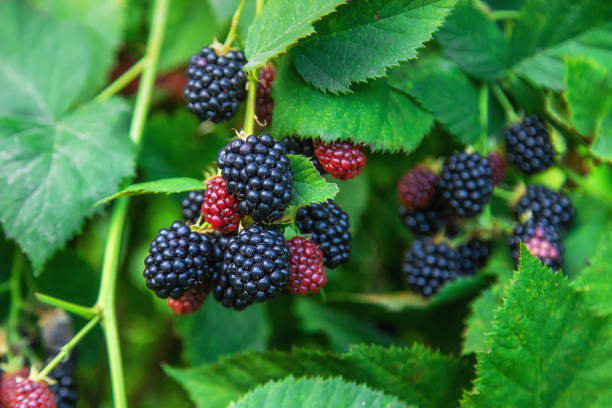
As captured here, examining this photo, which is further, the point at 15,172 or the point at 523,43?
the point at 523,43

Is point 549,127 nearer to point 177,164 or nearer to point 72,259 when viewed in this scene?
point 177,164

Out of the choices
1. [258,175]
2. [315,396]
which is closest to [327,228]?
[258,175]

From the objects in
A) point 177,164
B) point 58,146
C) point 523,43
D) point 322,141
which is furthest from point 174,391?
point 523,43

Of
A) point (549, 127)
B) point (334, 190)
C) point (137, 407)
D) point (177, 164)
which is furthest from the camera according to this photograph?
point (137, 407)

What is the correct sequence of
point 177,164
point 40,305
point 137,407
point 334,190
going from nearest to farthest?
point 334,190 → point 40,305 → point 177,164 → point 137,407

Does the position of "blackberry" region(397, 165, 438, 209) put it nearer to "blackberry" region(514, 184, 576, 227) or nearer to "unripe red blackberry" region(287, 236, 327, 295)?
"blackberry" region(514, 184, 576, 227)

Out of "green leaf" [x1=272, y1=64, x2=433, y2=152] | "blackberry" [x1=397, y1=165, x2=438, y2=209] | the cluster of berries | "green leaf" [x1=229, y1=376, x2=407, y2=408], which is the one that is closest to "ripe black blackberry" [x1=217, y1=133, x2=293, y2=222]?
the cluster of berries

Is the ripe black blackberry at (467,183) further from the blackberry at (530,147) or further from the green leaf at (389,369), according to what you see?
the green leaf at (389,369)
